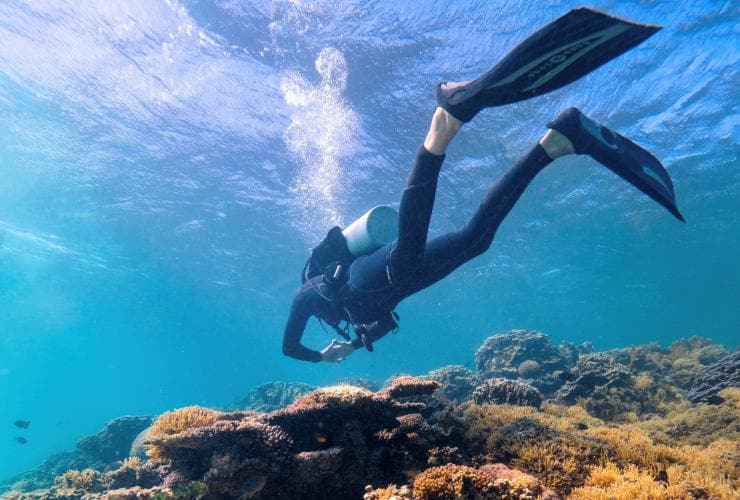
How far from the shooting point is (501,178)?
4.96 metres

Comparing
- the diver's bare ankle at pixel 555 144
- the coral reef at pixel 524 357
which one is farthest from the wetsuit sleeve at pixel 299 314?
the coral reef at pixel 524 357

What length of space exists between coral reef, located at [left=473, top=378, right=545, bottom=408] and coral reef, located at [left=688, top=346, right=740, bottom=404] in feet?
11.0

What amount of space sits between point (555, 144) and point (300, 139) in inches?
610

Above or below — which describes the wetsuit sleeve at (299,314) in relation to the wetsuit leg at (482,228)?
above

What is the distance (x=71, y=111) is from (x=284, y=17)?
12714mm

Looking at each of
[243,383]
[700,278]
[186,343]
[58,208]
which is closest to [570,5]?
[58,208]

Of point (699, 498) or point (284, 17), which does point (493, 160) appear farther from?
point (699, 498)

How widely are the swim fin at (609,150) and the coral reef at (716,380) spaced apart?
5.44 meters

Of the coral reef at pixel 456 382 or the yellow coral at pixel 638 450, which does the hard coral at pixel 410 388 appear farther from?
the coral reef at pixel 456 382

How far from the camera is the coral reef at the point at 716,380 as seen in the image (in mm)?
7711

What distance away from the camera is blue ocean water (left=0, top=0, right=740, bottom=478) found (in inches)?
519

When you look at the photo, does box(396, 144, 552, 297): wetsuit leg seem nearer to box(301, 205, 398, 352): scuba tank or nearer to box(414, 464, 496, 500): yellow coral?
box(301, 205, 398, 352): scuba tank

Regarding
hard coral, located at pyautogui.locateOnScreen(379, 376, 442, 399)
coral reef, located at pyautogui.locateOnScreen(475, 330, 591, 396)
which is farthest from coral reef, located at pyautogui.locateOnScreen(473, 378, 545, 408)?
coral reef, located at pyautogui.locateOnScreen(475, 330, 591, 396)

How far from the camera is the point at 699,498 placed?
10.9 feet
